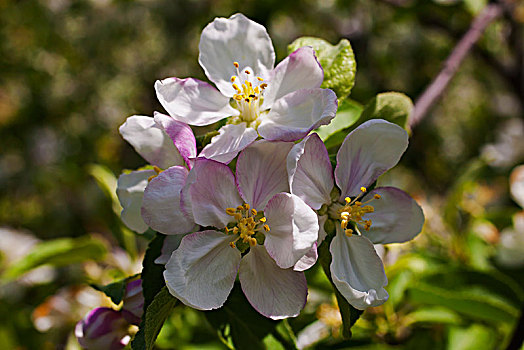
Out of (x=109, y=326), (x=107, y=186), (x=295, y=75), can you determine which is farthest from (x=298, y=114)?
(x=107, y=186)

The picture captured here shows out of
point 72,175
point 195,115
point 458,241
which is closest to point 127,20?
point 72,175

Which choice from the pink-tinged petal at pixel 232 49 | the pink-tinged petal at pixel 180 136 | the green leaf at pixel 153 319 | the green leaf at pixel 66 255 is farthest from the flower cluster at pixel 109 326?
the green leaf at pixel 66 255

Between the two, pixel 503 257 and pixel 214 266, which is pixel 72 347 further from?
pixel 503 257

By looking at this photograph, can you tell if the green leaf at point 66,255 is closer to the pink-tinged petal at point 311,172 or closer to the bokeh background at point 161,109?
the bokeh background at point 161,109

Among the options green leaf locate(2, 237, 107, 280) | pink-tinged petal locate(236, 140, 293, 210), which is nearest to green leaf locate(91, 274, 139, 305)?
pink-tinged petal locate(236, 140, 293, 210)

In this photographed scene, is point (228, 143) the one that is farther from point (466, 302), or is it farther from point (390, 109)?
point (466, 302)
